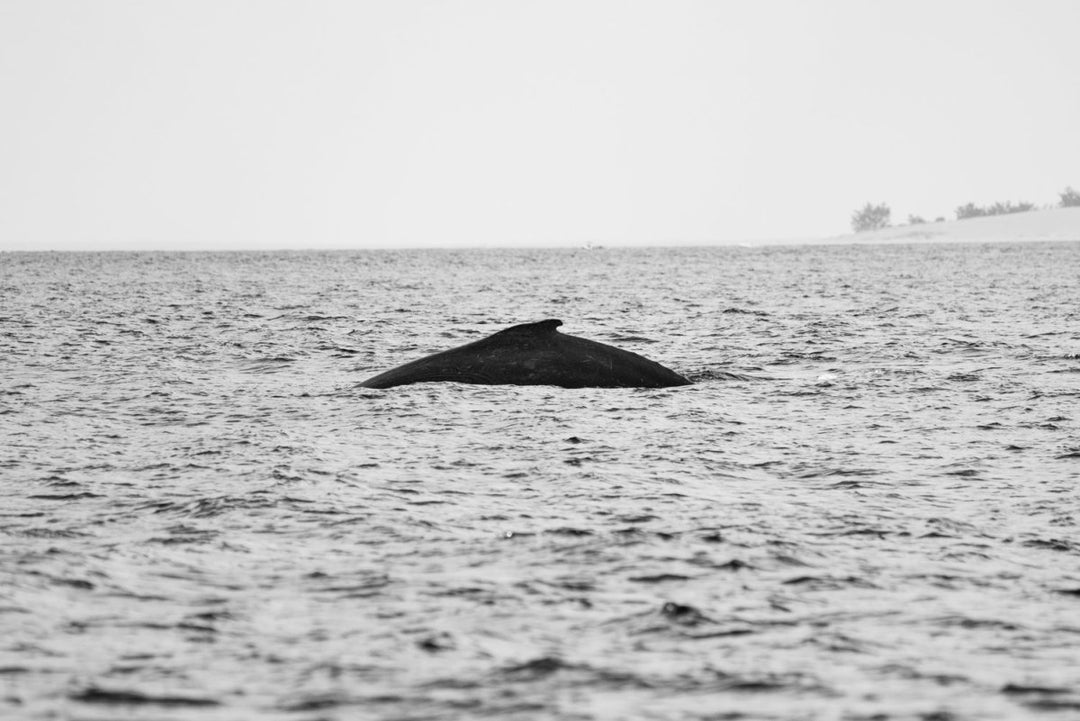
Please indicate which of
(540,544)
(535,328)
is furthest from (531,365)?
(540,544)

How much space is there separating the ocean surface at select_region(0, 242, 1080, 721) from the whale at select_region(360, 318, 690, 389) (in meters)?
0.49

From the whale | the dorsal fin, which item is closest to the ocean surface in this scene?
the whale

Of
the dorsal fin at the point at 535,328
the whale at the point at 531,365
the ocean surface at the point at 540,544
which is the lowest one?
the ocean surface at the point at 540,544

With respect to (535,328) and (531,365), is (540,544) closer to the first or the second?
(535,328)

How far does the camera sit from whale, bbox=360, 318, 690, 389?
1955 cm

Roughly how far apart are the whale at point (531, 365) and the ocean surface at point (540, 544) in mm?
489

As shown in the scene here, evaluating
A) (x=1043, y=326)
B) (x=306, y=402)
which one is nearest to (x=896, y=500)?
(x=306, y=402)

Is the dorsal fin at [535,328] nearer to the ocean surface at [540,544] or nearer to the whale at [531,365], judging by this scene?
the whale at [531,365]

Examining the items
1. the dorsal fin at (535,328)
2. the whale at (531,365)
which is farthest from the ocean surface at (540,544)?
the dorsal fin at (535,328)

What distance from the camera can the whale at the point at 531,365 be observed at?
A: 19.5 meters

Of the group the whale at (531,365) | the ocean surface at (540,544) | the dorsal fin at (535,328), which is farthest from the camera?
the whale at (531,365)

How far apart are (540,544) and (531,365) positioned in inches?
381

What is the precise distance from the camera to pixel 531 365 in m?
19.6

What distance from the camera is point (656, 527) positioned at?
10633mm
